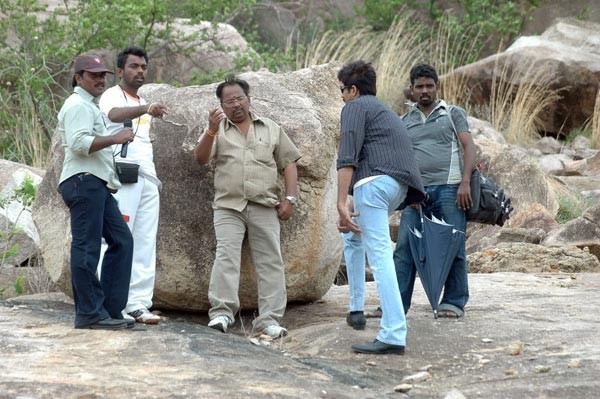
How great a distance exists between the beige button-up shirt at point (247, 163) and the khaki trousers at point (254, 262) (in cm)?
8

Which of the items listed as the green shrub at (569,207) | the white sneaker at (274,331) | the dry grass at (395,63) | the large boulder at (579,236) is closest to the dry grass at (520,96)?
the dry grass at (395,63)

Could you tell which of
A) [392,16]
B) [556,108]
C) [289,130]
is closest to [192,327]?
[289,130]

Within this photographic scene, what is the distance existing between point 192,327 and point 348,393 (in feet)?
5.45

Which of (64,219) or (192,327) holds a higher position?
(64,219)

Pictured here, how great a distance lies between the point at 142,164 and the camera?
237 inches

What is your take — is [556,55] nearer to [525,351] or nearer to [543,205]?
[543,205]

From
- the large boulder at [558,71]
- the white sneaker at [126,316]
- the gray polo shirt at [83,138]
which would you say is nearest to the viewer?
the gray polo shirt at [83,138]

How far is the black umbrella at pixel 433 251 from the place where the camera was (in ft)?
19.7

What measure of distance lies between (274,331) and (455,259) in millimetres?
1197

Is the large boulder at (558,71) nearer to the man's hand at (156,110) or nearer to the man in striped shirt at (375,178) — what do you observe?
the man in striped shirt at (375,178)

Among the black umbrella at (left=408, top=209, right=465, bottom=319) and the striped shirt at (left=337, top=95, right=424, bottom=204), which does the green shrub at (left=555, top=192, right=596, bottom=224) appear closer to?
the black umbrella at (left=408, top=209, right=465, bottom=319)

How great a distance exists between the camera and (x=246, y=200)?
6086 mm

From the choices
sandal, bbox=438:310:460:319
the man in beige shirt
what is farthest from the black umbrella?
the man in beige shirt

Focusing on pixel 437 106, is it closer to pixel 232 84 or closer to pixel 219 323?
pixel 232 84
